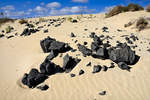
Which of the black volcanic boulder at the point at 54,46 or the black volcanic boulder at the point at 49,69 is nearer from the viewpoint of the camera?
the black volcanic boulder at the point at 49,69

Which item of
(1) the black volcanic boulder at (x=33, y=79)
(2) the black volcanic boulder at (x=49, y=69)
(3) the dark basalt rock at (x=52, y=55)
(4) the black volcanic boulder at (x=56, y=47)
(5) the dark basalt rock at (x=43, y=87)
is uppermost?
(4) the black volcanic boulder at (x=56, y=47)

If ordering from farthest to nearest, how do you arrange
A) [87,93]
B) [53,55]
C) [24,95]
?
[53,55] → [24,95] → [87,93]

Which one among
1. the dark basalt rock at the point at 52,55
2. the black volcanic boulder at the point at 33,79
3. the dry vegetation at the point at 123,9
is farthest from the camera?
the dry vegetation at the point at 123,9

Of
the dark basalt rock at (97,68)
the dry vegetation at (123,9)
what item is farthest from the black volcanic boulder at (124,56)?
the dry vegetation at (123,9)

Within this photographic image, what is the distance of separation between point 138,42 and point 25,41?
692 cm

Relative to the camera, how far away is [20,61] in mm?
6559

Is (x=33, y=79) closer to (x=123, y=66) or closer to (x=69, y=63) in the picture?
(x=69, y=63)

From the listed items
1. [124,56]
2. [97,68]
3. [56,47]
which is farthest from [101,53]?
[56,47]

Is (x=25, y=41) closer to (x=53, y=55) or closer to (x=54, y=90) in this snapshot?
(x=53, y=55)

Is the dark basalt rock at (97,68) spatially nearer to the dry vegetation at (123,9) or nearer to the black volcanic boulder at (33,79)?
the black volcanic boulder at (33,79)

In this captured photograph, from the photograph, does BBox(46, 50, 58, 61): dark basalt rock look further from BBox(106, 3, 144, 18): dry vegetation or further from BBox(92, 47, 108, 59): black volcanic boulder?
BBox(106, 3, 144, 18): dry vegetation

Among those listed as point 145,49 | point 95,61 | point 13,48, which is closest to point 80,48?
point 95,61

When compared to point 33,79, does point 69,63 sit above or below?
above

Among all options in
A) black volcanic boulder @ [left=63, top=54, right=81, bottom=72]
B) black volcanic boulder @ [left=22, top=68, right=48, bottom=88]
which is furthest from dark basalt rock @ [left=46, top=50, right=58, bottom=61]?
black volcanic boulder @ [left=22, top=68, right=48, bottom=88]
